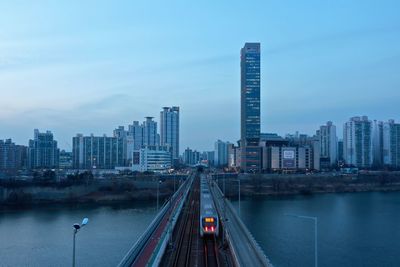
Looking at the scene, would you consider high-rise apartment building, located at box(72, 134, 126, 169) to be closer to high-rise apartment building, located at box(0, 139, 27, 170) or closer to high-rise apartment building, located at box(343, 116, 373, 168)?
high-rise apartment building, located at box(0, 139, 27, 170)

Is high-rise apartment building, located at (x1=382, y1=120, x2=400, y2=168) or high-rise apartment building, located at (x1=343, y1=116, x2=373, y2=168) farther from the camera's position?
high-rise apartment building, located at (x1=382, y1=120, x2=400, y2=168)

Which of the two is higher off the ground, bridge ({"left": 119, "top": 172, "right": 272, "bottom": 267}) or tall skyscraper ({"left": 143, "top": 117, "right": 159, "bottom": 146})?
tall skyscraper ({"left": 143, "top": 117, "right": 159, "bottom": 146})

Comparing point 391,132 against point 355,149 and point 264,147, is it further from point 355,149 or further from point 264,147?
point 264,147

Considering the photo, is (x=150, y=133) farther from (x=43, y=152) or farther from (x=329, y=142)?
(x=329, y=142)

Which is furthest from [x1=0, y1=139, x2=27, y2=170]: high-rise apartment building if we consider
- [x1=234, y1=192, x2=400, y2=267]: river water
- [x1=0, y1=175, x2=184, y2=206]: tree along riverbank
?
[x1=234, y1=192, x2=400, y2=267]: river water

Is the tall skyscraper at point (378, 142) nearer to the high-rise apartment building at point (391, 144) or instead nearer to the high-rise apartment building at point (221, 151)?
the high-rise apartment building at point (391, 144)
